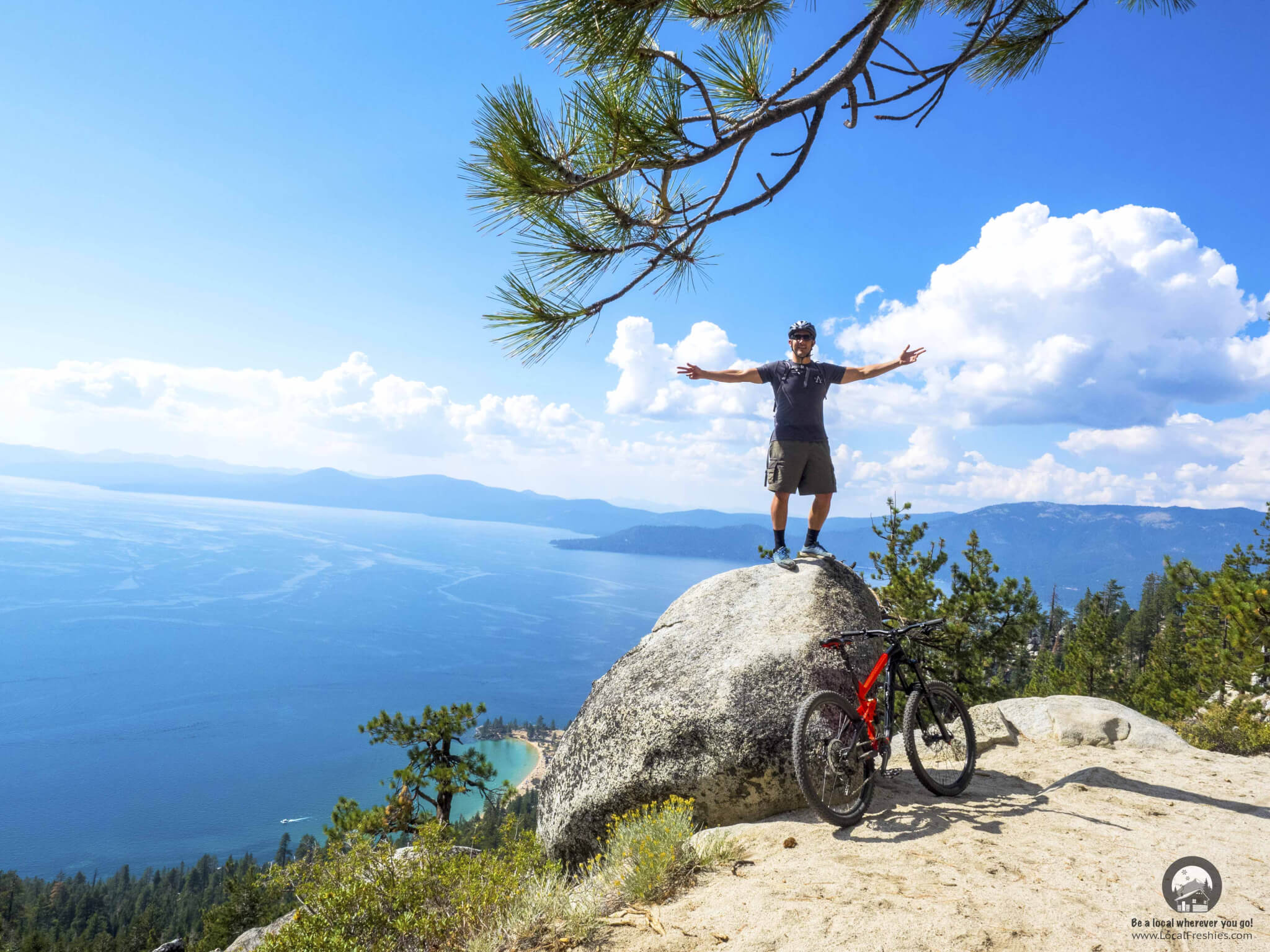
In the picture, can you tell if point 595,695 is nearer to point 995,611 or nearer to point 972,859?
point 972,859

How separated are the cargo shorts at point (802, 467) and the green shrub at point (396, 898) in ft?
13.1

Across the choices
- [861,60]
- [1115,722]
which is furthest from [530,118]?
[1115,722]

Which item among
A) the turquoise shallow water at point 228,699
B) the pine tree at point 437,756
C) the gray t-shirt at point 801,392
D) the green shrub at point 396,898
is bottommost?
the turquoise shallow water at point 228,699

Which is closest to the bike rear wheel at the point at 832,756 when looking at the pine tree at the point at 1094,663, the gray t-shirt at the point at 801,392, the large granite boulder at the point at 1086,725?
the gray t-shirt at the point at 801,392

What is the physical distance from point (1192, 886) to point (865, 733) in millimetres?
1917

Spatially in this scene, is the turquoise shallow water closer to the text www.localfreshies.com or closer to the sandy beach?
the sandy beach

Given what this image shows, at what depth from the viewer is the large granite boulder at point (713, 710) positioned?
17.1 ft

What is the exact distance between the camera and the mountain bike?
4.51 metres


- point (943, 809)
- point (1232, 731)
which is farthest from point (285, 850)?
point (943, 809)

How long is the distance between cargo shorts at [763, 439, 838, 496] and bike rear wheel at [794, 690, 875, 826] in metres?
2.26

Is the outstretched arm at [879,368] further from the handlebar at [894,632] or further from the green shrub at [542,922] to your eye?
the green shrub at [542,922]

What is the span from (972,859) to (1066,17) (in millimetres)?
6326

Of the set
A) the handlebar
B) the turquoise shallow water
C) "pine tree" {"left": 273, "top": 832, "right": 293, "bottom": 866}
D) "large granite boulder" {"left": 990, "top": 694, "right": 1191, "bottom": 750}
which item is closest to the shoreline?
the turquoise shallow water

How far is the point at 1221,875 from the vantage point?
385 centimetres
